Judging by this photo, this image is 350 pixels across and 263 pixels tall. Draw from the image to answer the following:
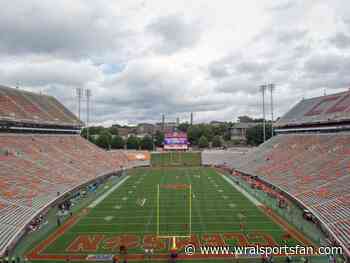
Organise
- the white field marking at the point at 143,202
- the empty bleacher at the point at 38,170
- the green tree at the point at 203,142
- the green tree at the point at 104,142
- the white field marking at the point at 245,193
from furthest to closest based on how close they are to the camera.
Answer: the green tree at the point at 203,142 < the green tree at the point at 104,142 < the white field marking at the point at 245,193 < the white field marking at the point at 143,202 < the empty bleacher at the point at 38,170

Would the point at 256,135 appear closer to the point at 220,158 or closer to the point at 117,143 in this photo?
the point at 220,158

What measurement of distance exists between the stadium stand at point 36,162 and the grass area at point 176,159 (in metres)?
5.75

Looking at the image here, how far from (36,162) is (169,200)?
14.7 meters

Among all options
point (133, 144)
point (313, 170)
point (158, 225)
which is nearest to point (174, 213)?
point (158, 225)

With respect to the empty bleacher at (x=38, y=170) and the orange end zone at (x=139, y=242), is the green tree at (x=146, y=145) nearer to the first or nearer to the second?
the empty bleacher at (x=38, y=170)

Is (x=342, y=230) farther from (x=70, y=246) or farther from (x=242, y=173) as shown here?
(x=242, y=173)

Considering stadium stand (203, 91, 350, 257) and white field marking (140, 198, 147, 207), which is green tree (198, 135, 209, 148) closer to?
stadium stand (203, 91, 350, 257)

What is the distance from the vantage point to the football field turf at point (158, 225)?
1775 cm

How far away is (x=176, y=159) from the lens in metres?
63.8

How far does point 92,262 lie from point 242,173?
109ft

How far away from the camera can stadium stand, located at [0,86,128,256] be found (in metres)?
22.4

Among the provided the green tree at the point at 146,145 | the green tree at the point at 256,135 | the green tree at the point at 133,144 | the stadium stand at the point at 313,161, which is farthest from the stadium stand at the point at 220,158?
the green tree at the point at 133,144

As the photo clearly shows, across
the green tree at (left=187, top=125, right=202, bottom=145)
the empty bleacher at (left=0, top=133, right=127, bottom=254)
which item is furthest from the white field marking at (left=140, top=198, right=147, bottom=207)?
the green tree at (left=187, top=125, right=202, bottom=145)

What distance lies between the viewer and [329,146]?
37281 mm
